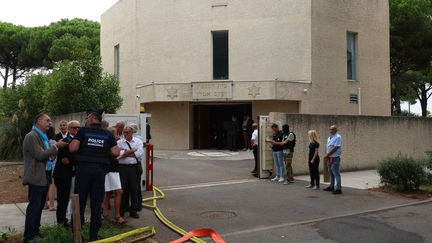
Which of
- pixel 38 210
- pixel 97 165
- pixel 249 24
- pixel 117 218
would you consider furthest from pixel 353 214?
pixel 249 24

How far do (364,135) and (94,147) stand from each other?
12.9m

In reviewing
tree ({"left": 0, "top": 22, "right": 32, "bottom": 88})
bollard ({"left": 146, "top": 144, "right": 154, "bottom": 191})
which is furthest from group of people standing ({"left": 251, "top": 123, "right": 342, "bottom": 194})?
tree ({"left": 0, "top": 22, "right": 32, "bottom": 88})

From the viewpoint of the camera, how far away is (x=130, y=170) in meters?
8.23

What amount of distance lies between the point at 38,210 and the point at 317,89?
669 inches

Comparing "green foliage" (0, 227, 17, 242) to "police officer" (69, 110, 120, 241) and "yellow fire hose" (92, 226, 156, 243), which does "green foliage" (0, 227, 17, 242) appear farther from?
"yellow fire hose" (92, 226, 156, 243)

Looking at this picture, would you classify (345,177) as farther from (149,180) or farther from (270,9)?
(270,9)

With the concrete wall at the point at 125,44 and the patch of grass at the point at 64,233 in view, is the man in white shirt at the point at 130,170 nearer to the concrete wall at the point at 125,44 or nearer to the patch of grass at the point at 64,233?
the patch of grass at the point at 64,233

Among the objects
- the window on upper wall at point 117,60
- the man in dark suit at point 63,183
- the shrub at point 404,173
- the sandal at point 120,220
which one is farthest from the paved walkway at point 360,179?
the window on upper wall at point 117,60

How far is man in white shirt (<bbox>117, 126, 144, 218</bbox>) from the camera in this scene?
8.17m

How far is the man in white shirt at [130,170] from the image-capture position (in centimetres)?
817

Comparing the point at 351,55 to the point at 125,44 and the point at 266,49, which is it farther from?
the point at 125,44

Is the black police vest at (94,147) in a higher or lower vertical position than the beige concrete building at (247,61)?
lower

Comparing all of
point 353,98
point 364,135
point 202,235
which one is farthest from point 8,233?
point 353,98

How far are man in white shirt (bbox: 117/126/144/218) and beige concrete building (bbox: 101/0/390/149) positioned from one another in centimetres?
1277
